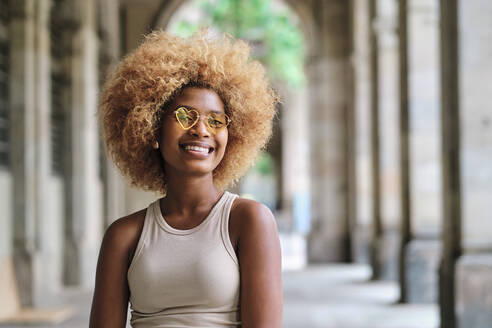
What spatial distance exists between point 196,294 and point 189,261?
9 cm

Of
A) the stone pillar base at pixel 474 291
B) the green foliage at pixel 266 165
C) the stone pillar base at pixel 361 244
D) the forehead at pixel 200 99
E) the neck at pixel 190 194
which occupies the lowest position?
the stone pillar base at pixel 361 244

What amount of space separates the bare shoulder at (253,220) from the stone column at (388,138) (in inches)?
382

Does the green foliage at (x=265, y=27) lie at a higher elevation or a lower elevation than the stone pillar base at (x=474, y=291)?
higher

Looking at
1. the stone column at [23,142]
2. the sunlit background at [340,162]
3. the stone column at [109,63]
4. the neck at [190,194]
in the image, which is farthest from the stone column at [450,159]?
the stone column at [109,63]

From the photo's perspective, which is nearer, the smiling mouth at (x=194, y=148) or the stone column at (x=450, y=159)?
the smiling mouth at (x=194, y=148)

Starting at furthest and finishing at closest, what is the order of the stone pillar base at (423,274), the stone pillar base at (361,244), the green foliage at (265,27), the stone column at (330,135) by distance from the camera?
1. the green foliage at (265,27)
2. the stone column at (330,135)
3. the stone pillar base at (361,244)
4. the stone pillar base at (423,274)

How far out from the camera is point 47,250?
941 centimetres

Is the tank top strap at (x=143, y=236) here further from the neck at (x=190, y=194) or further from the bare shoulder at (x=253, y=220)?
the bare shoulder at (x=253, y=220)

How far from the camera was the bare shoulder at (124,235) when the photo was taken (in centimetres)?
204

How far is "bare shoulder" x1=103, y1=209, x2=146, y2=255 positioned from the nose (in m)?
0.31

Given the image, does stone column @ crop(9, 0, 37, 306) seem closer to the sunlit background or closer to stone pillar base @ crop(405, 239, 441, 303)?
the sunlit background

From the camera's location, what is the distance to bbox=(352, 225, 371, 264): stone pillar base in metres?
14.5

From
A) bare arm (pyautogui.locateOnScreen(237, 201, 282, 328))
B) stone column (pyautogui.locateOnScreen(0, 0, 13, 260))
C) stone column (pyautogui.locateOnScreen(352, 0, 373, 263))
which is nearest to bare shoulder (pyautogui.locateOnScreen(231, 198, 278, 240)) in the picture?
bare arm (pyautogui.locateOnScreen(237, 201, 282, 328))

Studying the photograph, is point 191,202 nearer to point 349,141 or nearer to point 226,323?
point 226,323
